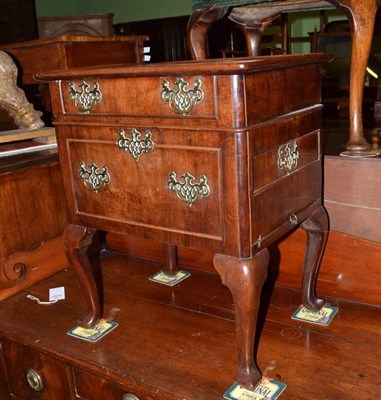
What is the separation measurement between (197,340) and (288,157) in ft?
1.47

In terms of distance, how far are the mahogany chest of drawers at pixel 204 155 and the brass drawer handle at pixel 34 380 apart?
0.39m

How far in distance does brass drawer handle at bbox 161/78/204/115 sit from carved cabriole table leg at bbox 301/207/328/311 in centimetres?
40

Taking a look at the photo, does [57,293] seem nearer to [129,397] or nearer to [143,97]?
[129,397]

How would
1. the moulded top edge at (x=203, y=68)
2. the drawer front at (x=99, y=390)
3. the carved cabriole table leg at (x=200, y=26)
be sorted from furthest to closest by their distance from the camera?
the carved cabriole table leg at (x=200, y=26) → the drawer front at (x=99, y=390) → the moulded top edge at (x=203, y=68)

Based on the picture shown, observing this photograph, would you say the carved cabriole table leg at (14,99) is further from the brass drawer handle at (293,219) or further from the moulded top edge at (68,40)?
the brass drawer handle at (293,219)

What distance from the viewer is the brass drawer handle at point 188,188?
0.84m

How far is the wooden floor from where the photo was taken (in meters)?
0.95

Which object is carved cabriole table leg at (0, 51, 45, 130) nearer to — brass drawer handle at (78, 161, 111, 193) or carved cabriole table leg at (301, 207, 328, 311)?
brass drawer handle at (78, 161, 111, 193)

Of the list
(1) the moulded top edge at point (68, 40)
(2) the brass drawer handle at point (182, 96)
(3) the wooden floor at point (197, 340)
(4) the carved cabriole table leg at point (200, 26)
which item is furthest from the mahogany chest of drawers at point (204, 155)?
(1) the moulded top edge at point (68, 40)

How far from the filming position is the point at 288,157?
0.91 metres

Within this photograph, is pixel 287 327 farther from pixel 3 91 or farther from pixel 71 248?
pixel 3 91

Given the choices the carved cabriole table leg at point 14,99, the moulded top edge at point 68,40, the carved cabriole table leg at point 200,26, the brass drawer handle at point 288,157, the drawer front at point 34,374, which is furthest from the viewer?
the moulded top edge at point 68,40

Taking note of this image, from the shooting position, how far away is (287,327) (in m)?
1.13

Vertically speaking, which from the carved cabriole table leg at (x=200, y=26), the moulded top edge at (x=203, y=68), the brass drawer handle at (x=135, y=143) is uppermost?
the carved cabriole table leg at (x=200, y=26)
